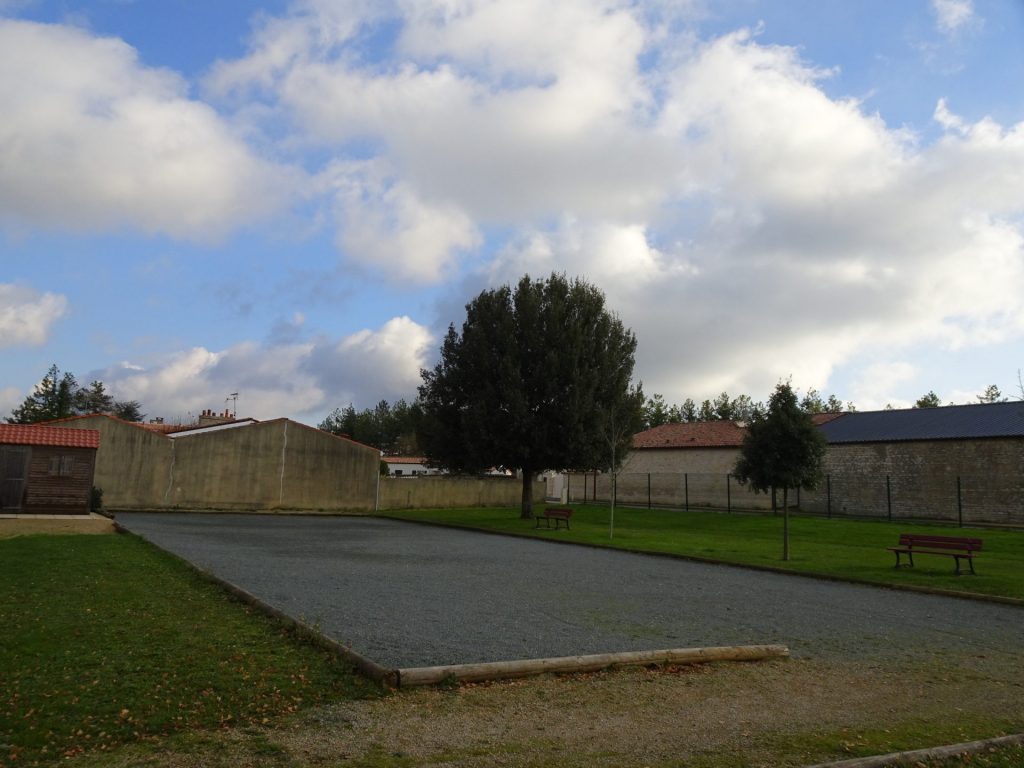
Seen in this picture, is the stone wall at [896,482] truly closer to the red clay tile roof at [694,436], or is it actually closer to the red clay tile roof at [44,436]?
the red clay tile roof at [694,436]

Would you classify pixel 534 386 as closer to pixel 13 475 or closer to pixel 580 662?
pixel 13 475

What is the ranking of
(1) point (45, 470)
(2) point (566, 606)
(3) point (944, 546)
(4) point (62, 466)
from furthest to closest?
(4) point (62, 466)
(1) point (45, 470)
(3) point (944, 546)
(2) point (566, 606)

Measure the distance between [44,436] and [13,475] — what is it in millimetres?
1448

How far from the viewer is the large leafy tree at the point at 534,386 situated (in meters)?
32.8

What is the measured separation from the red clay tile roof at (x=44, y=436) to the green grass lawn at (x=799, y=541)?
14.1 metres

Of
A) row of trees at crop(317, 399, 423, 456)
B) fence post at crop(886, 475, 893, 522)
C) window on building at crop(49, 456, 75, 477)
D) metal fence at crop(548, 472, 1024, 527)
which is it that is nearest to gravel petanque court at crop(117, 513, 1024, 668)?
window on building at crop(49, 456, 75, 477)

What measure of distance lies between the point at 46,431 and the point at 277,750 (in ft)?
77.9

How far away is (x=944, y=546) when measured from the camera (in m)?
16.0

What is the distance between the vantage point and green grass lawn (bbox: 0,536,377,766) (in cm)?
513

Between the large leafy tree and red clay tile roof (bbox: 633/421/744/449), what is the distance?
12411 mm

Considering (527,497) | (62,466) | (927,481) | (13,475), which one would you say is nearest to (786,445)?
(527,497)

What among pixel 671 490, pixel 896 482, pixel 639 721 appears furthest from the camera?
pixel 671 490

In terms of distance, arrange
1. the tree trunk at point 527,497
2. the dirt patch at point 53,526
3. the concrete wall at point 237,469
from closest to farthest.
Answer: the dirt patch at point 53,526 < the tree trunk at point 527,497 < the concrete wall at point 237,469

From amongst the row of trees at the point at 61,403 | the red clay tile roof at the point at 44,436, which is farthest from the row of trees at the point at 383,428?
the red clay tile roof at the point at 44,436
